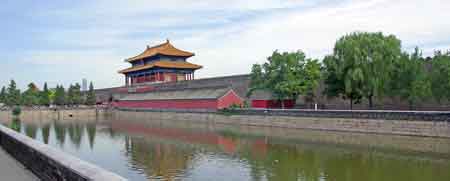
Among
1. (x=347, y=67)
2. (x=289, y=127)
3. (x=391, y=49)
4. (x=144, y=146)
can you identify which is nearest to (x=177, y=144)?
(x=144, y=146)

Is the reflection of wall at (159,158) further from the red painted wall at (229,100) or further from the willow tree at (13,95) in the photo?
the willow tree at (13,95)

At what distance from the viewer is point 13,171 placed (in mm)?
9258

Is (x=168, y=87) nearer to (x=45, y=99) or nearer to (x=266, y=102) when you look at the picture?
(x=266, y=102)

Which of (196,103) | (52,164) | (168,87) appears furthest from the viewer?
(168,87)

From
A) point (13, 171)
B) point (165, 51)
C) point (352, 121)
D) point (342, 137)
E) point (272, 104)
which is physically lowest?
point (342, 137)

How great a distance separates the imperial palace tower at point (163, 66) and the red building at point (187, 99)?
14.1ft

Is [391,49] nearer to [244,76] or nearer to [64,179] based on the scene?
[244,76]

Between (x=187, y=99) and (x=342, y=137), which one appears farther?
(x=187, y=99)

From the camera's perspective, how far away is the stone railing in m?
5.48

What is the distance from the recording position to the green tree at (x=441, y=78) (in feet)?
76.4

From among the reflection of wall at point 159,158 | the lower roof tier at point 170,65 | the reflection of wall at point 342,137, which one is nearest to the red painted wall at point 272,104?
the reflection of wall at point 342,137

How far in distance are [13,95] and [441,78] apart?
56.3 metres

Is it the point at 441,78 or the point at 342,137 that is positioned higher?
the point at 441,78

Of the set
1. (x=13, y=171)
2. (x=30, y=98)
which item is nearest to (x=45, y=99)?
(x=30, y=98)
